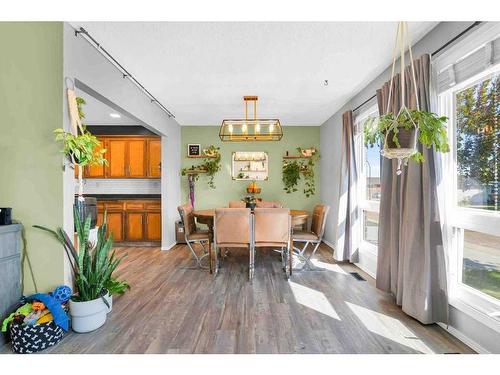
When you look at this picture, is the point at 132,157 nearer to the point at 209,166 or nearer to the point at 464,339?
the point at 209,166

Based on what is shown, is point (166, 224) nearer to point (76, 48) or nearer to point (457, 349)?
point (76, 48)

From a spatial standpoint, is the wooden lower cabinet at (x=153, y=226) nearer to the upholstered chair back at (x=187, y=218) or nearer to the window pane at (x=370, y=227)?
the upholstered chair back at (x=187, y=218)

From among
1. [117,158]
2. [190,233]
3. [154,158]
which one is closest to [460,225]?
[190,233]

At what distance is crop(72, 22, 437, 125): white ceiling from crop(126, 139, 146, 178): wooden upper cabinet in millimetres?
1572

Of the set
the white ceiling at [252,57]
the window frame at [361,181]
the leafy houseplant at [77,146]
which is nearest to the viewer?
the leafy houseplant at [77,146]

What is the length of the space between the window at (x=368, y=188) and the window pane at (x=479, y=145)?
1330mm

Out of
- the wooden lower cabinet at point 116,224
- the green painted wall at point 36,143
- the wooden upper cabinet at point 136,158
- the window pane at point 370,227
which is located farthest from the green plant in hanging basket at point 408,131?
the wooden lower cabinet at point 116,224

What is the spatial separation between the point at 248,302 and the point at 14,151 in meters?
2.48

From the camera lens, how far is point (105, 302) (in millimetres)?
2084

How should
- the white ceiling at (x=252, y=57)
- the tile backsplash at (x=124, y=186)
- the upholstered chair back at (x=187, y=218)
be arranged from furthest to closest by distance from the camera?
the tile backsplash at (x=124, y=186)
the upholstered chair back at (x=187, y=218)
the white ceiling at (x=252, y=57)

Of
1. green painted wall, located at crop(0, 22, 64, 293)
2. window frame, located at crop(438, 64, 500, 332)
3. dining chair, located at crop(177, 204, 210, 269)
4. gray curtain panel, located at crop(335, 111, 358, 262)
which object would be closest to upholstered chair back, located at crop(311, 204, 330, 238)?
gray curtain panel, located at crop(335, 111, 358, 262)

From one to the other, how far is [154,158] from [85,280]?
3.51m

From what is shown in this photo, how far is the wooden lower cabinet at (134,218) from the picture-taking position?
5.03m

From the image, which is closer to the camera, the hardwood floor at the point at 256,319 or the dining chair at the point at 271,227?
the hardwood floor at the point at 256,319
